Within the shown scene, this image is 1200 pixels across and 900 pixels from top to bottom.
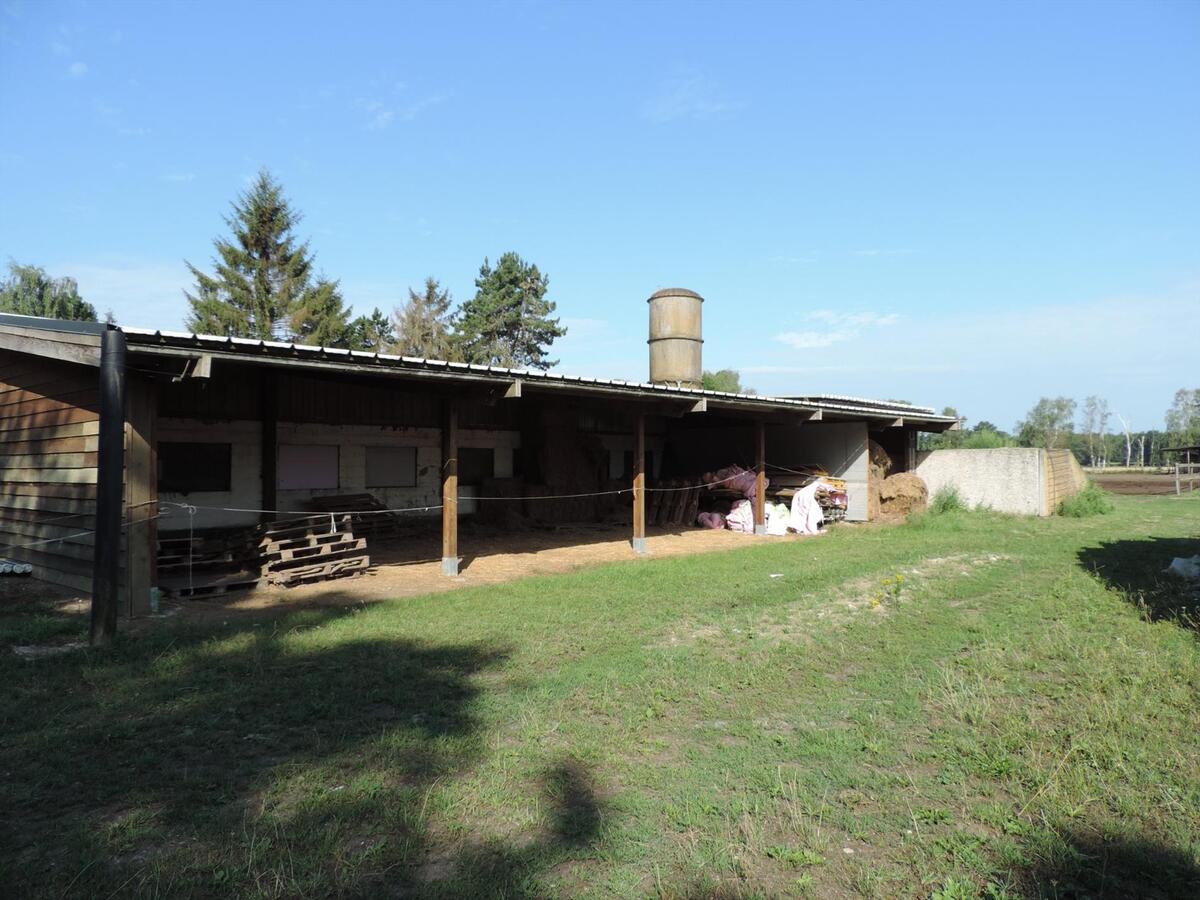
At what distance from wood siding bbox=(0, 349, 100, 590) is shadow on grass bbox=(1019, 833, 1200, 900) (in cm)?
951

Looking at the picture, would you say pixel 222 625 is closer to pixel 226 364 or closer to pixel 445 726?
pixel 226 364

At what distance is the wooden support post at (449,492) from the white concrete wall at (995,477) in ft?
51.0

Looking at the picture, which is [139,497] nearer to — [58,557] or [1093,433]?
[58,557]

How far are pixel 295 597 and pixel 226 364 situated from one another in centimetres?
316

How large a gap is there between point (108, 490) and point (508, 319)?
36175 mm

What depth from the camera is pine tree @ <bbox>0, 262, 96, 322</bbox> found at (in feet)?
113

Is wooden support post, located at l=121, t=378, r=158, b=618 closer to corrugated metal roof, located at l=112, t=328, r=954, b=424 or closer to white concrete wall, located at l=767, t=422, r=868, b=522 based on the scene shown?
corrugated metal roof, located at l=112, t=328, r=954, b=424

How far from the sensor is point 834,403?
66.1 ft

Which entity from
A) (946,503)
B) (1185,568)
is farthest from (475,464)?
(1185,568)

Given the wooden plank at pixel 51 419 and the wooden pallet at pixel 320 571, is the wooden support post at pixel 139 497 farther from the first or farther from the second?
the wooden pallet at pixel 320 571

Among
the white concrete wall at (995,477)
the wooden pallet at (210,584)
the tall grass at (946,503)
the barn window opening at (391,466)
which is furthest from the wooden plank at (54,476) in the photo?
the white concrete wall at (995,477)

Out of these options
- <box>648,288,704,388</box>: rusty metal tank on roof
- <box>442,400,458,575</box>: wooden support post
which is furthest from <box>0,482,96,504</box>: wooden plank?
<box>648,288,704,388</box>: rusty metal tank on roof

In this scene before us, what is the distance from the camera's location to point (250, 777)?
393cm

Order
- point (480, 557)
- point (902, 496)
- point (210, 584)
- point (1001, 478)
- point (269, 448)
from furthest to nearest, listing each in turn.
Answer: point (1001, 478), point (902, 496), point (269, 448), point (480, 557), point (210, 584)
